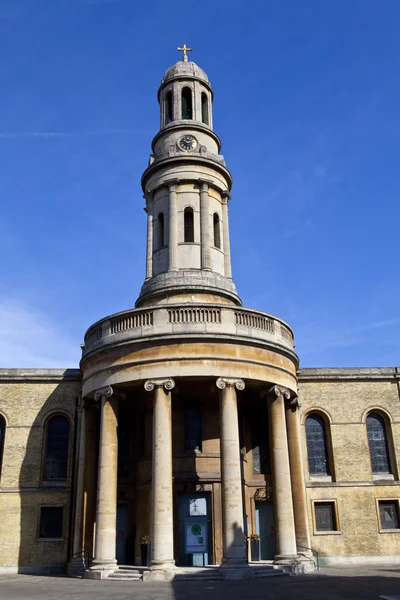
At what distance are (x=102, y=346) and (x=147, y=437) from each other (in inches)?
189

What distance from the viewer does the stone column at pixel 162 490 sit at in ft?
57.4

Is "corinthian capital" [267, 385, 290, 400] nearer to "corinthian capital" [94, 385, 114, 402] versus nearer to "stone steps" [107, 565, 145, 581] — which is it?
"corinthian capital" [94, 385, 114, 402]

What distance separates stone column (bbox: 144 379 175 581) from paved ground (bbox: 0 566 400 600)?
0.76 meters

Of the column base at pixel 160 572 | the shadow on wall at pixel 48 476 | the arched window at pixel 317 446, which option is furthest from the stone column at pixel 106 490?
the arched window at pixel 317 446

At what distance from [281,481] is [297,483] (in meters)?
2.80

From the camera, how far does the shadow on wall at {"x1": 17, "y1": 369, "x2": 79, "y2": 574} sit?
24.7 metres

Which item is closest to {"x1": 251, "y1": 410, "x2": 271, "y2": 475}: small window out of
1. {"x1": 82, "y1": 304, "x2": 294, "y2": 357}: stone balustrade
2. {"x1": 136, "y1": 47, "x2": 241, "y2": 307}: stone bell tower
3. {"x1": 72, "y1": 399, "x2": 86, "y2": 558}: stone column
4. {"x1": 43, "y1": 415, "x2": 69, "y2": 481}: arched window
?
{"x1": 82, "y1": 304, "x2": 294, "y2": 357}: stone balustrade

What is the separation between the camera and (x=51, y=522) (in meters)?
25.3

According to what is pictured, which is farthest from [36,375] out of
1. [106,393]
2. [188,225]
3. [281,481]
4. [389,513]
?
[389,513]

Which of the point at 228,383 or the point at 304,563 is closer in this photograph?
the point at 228,383

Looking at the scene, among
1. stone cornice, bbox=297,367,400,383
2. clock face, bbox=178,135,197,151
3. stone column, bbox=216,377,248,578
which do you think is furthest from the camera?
clock face, bbox=178,135,197,151

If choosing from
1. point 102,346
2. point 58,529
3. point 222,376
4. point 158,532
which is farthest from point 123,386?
point 58,529

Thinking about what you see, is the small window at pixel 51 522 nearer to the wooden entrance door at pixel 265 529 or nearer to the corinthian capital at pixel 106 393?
the corinthian capital at pixel 106 393

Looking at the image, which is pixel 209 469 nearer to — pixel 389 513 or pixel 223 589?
pixel 223 589
